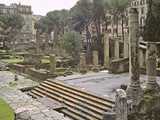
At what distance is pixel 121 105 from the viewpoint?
1193 centimetres

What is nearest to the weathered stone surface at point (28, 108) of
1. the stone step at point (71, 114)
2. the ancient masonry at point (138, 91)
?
the stone step at point (71, 114)

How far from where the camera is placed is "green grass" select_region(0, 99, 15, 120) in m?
15.4

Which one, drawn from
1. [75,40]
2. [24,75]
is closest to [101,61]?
[75,40]

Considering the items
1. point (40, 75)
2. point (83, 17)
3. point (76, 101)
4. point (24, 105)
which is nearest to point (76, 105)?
point (76, 101)

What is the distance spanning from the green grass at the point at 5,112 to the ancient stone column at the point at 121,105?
592cm

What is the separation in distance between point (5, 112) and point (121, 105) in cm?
715

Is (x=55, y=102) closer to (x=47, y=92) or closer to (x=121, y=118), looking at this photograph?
(x=47, y=92)

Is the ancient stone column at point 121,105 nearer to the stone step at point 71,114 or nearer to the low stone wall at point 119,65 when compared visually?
the stone step at point 71,114

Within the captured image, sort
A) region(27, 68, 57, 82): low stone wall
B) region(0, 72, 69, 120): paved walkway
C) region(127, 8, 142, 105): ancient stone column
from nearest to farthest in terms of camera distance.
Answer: region(127, 8, 142, 105): ancient stone column → region(0, 72, 69, 120): paved walkway → region(27, 68, 57, 82): low stone wall

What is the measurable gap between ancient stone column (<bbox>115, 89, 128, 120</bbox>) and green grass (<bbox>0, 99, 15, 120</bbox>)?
5.92 metres

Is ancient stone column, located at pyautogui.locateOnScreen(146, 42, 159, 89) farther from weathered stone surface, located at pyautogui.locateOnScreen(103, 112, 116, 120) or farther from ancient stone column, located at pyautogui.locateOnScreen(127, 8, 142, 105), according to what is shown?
weathered stone surface, located at pyautogui.locateOnScreen(103, 112, 116, 120)

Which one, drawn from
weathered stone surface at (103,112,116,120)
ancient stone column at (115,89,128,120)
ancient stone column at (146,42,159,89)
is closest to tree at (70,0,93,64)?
ancient stone column at (146,42,159,89)

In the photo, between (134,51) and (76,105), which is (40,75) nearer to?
(76,105)

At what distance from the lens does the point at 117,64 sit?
2530 cm
